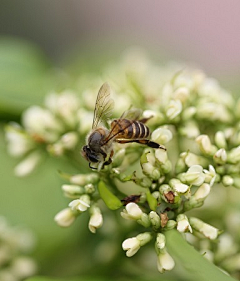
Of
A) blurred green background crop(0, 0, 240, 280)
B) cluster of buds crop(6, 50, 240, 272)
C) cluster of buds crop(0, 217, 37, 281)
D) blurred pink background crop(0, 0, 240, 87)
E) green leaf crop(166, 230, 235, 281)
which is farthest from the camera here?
blurred pink background crop(0, 0, 240, 87)

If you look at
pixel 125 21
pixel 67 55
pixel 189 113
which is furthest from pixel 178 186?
pixel 125 21

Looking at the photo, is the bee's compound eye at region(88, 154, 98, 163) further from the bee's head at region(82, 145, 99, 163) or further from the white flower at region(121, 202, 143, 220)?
the white flower at region(121, 202, 143, 220)

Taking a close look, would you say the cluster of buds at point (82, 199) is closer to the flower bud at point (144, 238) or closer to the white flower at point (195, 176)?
the flower bud at point (144, 238)

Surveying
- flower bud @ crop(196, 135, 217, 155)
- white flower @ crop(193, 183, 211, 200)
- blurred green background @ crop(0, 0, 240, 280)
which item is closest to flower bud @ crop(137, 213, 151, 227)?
white flower @ crop(193, 183, 211, 200)

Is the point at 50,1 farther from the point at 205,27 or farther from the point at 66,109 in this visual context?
the point at 66,109

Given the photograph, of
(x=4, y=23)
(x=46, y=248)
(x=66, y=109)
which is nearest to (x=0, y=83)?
(x=66, y=109)
